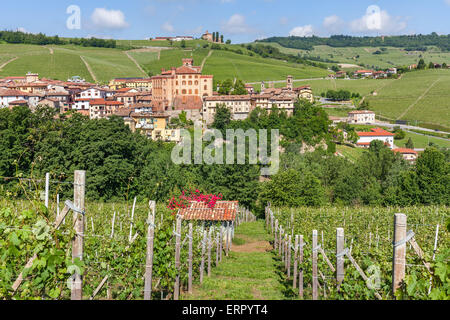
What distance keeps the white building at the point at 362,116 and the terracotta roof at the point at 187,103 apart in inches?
1018

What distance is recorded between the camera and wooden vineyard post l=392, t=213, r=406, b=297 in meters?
4.07

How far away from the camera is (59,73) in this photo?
308 ft

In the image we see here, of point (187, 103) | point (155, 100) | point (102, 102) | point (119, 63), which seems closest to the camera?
point (102, 102)

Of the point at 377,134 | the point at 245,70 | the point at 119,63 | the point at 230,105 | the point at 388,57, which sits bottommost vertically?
the point at 377,134

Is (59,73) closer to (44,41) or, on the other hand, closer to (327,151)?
(44,41)

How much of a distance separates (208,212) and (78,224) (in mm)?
14506

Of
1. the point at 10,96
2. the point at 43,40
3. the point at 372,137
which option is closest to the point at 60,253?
the point at 372,137

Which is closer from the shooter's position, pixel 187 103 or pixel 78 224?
pixel 78 224

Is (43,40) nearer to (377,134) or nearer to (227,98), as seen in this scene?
(227,98)

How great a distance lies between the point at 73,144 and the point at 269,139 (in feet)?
94.0

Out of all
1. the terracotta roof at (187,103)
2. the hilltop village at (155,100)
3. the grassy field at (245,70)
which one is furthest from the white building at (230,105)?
the grassy field at (245,70)

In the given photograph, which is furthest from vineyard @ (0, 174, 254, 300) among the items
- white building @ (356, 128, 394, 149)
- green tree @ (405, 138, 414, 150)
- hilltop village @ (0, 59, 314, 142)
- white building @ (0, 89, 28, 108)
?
white building @ (0, 89, 28, 108)

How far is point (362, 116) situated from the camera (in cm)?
7456
